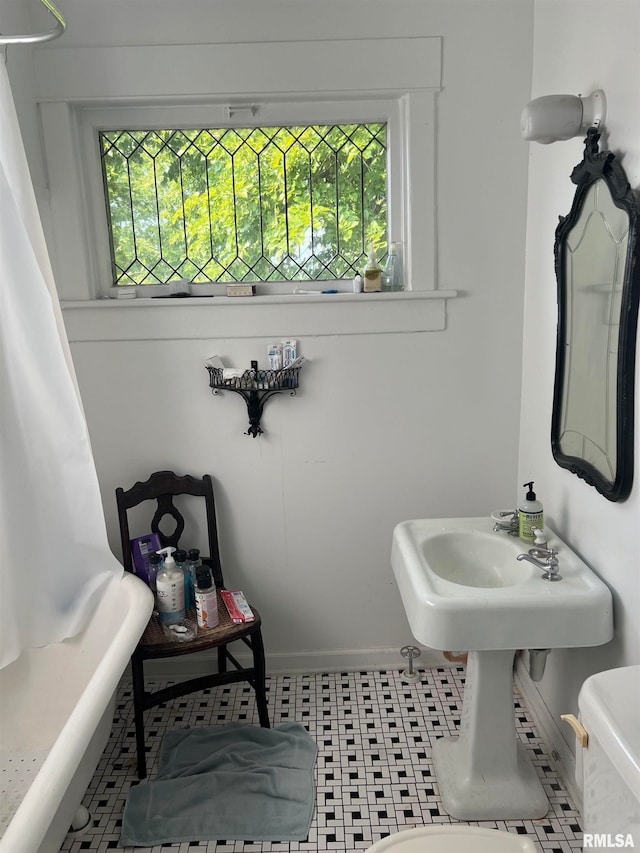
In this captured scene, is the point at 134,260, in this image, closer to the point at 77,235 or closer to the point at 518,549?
the point at 77,235

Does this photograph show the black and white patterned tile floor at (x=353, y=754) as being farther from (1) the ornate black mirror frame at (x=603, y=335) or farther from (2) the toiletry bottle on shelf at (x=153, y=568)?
(1) the ornate black mirror frame at (x=603, y=335)

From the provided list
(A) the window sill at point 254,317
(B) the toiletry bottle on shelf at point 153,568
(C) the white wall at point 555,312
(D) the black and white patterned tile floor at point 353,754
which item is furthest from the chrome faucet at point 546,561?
(B) the toiletry bottle on shelf at point 153,568

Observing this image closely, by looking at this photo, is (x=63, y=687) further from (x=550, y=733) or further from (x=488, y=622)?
(x=550, y=733)

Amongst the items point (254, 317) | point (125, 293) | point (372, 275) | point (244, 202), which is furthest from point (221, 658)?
point (244, 202)

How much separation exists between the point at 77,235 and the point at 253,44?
2.72 ft

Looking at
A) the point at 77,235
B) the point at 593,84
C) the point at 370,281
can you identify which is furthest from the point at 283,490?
the point at 593,84

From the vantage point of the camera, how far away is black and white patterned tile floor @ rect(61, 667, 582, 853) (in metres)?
1.84

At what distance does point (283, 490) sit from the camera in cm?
244

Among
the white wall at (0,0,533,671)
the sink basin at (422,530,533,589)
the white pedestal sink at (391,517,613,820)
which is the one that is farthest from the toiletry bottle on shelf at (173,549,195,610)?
the sink basin at (422,530,533,589)

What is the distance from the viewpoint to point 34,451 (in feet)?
6.33

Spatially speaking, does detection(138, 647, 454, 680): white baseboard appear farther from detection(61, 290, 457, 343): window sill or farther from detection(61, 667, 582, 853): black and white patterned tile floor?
detection(61, 290, 457, 343): window sill

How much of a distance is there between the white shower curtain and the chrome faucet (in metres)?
1.26

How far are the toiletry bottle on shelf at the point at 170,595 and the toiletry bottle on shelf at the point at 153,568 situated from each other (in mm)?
76

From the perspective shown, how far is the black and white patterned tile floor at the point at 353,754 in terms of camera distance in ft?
6.03
